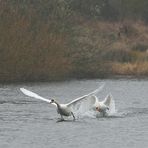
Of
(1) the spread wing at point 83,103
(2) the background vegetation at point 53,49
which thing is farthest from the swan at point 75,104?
(2) the background vegetation at point 53,49

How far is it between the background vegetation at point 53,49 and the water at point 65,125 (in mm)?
4655

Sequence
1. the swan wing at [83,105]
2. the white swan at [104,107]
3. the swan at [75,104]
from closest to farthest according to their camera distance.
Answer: the swan at [75,104], the swan wing at [83,105], the white swan at [104,107]

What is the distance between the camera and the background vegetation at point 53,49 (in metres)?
40.6

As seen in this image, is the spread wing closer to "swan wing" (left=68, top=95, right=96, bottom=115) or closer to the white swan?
"swan wing" (left=68, top=95, right=96, bottom=115)

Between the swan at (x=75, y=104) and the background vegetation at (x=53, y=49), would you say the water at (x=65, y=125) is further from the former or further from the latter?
the background vegetation at (x=53, y=49)

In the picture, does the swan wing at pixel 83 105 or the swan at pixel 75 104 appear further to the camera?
the swan wing at pixel 83 105

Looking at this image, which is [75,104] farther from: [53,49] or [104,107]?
[53,49]

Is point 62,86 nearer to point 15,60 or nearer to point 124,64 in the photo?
point 15,60

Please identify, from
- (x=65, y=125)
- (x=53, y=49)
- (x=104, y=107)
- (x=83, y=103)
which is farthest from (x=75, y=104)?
(x=53, y=49)

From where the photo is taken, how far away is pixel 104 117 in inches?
1065

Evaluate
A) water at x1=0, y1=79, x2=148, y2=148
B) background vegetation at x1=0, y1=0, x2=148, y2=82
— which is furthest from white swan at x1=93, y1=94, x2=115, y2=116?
background vegetation at x1=0, y1=0, x2=148, y2=82

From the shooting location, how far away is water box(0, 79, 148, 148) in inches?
811

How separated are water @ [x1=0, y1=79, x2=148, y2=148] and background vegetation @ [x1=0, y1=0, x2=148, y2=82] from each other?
466cm

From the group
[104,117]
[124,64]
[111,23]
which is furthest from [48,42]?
[111,23]
